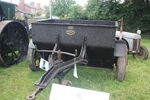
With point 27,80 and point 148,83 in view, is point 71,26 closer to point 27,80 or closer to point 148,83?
point 27,80

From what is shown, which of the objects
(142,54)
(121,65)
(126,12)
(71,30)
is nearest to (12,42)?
(71,30)

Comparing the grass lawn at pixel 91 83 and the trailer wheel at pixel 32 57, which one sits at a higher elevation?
the trailer wheel at pixel 32 57

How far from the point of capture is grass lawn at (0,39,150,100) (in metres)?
3.37

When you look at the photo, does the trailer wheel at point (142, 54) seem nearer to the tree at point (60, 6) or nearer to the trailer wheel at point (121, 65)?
the trailer wheel at point (121, 65)

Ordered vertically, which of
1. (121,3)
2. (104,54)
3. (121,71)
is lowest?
(121,71)

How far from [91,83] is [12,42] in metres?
2.44

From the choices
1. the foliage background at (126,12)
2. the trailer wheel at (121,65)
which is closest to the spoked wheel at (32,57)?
the trailer wheel at (121,65)

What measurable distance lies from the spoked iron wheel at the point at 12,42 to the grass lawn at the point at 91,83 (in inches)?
14.1

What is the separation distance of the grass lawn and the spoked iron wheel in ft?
1.17

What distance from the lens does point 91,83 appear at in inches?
153

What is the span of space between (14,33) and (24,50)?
2.07 ft

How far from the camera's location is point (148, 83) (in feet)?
Answer: 13.1

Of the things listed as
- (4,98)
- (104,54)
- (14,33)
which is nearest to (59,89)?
(4,98)

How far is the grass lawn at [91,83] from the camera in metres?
A: 3.37
